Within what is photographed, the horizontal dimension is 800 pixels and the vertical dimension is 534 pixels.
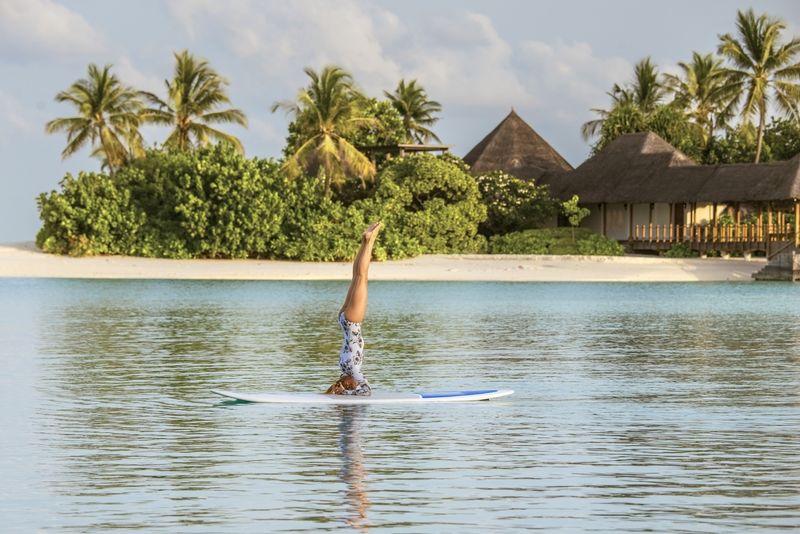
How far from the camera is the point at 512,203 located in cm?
5997

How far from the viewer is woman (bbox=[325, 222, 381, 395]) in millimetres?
13662

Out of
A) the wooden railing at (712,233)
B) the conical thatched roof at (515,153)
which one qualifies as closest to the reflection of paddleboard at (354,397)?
the wooden railing at (712,233)

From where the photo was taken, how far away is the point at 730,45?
6288 centimetres

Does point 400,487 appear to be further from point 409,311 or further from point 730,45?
point 730,45

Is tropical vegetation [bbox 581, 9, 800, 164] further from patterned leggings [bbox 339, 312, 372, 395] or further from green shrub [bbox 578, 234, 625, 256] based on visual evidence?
patterned leggings [bbox 339, 312, 372, 395]

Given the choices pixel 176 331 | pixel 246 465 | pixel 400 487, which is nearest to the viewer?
pixel 400 487

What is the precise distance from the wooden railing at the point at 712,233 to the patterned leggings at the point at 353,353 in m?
41.1

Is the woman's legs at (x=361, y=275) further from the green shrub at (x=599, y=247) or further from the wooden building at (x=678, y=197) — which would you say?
the green shrub at (x=599, y=247)

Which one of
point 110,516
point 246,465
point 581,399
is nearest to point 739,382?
point 581,399

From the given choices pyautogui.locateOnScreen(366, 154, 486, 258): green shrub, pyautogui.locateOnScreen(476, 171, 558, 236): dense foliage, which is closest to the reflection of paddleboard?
pyautogui.locateOnScreen(366, 154, 486, 258): green shrub

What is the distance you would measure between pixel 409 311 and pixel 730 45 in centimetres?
3462

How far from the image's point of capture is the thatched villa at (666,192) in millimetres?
54188

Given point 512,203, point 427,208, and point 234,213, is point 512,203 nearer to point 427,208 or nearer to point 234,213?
point 427,208

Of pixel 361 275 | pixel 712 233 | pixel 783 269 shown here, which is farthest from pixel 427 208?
pixel 361 275
